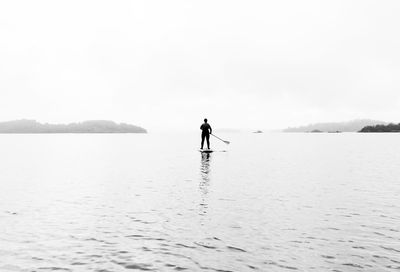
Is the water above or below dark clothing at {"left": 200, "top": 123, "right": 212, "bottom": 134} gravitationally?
below

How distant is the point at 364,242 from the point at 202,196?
9448mm

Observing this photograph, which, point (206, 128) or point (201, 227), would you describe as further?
point (206, 128)

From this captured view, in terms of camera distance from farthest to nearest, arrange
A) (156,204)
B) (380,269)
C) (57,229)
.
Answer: (156,204) → (57,229) → (380,269)

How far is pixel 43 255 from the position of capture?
1037cm

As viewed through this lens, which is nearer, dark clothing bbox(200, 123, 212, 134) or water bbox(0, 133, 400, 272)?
water bbox(0, 133, 400, 272)

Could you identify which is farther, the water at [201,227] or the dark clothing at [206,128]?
the dark clothing at [206,128]

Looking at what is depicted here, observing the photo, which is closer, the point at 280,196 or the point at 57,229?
the point at 57,229

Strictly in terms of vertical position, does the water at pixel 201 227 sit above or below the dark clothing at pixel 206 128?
below

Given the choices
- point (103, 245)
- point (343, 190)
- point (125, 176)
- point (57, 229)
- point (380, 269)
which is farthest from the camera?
point (125, 176)

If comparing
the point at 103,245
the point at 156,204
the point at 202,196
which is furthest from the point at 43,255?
the point at 202,196

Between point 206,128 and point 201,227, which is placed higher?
point 206,128

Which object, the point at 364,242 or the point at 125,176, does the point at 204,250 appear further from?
the point at 125,176

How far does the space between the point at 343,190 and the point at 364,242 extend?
36.1 ft

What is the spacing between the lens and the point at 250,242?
11.5 m
